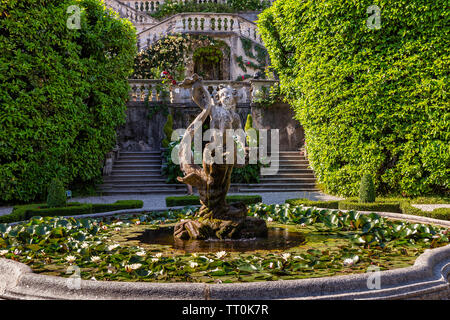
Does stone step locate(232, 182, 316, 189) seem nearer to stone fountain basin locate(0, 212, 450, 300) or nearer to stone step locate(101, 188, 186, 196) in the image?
stone step locate(101, 188, 186, 196)

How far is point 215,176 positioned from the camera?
18.1 feet

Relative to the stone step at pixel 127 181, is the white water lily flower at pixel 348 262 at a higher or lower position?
higher

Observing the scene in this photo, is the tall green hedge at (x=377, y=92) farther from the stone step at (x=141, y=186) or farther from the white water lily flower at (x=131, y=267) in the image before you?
the white water lily flower at (x=131, y=267)

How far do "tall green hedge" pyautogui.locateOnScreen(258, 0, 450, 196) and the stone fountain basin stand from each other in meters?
7.84

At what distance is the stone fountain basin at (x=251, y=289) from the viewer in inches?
118

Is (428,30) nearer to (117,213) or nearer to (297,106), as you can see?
(297,106)

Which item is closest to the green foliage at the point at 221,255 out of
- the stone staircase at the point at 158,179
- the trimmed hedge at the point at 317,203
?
the trimmed hedge at the point at 317,203

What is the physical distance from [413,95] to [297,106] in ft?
13.6

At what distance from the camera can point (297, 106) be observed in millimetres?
13828

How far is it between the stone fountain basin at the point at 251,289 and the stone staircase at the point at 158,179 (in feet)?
33.8

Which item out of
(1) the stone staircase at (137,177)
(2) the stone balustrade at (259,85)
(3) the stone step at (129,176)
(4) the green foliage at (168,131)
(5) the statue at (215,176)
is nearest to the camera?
(5) the statue at (215,176)

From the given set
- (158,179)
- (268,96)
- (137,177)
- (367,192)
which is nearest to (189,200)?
(367,192)

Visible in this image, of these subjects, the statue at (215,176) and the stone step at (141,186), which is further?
the stone step at (141,186)

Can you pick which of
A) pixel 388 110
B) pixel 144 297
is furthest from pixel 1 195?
Result: pixel 388 110
